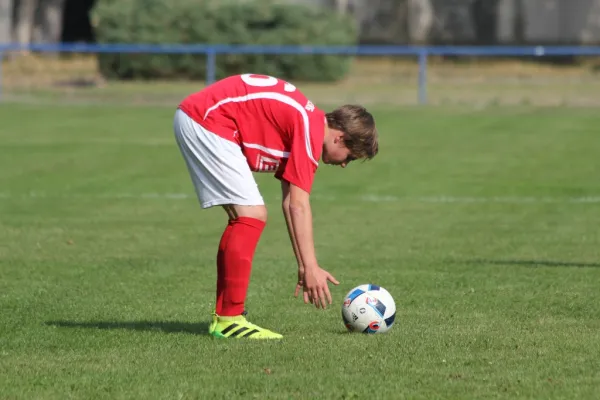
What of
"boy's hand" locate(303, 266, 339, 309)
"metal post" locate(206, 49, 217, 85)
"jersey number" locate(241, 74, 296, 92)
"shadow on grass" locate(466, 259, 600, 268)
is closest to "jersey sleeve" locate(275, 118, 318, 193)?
"jersey number" locate(241, 74, 296, 92)

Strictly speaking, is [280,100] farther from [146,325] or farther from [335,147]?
[146,325]

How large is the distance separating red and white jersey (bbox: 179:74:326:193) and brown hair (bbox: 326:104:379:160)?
0.33ft

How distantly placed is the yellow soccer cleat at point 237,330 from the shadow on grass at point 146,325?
29 centimetres

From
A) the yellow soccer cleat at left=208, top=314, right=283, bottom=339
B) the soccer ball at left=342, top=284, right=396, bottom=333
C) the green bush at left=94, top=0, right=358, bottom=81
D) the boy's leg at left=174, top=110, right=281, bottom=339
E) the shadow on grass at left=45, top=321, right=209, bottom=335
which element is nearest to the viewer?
the boy's leg at left=174, top=110, right=281, bottom=339

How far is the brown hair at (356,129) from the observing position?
747 cm

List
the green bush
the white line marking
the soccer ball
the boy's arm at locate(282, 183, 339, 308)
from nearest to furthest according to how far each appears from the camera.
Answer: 1. the boy's arm at locate(282, 183, 339, 308)
2. the soccer ball
3. the white line marking
4. the green bush

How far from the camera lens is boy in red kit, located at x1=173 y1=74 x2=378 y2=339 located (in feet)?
24.2

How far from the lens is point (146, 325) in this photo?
8422 millimetres

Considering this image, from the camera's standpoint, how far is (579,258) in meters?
11.7

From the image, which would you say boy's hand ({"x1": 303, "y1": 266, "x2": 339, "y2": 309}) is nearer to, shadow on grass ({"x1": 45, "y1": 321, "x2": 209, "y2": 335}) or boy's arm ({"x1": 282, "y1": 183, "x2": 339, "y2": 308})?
boy's arm ({"x1": 282, "y1": 183, "x2": 339, "y2": 308})

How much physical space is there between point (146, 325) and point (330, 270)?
2.99 metres

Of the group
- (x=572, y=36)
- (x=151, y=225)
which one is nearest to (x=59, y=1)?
(x=572, y=36)

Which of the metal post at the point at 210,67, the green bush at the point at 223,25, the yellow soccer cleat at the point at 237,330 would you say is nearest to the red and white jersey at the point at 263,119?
the yellow soccer cleat at the point at 237,330

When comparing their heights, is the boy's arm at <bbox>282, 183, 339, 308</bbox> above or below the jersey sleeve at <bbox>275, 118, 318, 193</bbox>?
below
